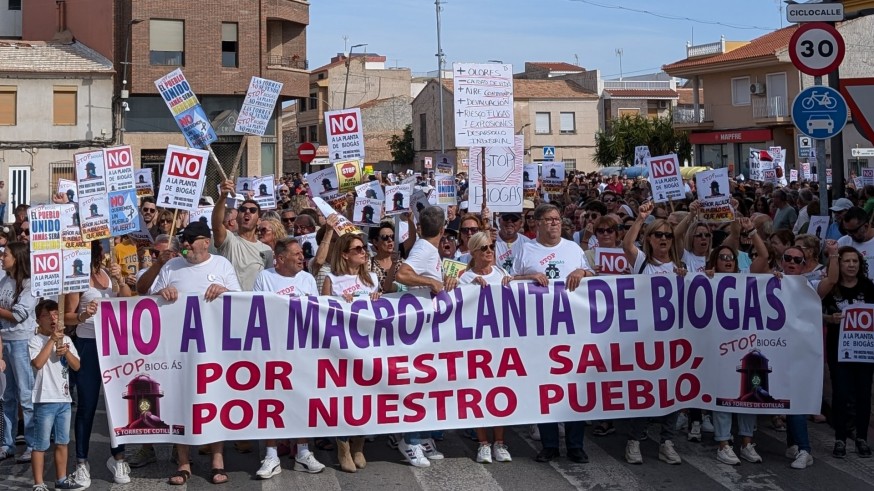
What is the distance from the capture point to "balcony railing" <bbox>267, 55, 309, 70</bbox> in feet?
134

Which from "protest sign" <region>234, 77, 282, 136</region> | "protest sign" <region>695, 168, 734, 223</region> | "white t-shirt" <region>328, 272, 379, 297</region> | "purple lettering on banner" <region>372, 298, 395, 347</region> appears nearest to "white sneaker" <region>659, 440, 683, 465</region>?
"purple lettering on banner" <region>372, 298, 395, 347</region>

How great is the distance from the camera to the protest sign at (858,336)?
7699 mm

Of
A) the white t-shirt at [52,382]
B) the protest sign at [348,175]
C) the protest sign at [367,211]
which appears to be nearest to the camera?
the white t-shirt at [52,382]

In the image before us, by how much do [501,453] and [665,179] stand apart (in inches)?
215

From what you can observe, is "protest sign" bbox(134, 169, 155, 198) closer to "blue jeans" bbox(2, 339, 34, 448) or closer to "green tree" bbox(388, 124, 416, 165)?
"blue jeans" bbox(2, 339, 34, 448)

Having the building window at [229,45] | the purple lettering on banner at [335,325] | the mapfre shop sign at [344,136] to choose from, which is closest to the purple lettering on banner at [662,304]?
the purple lettering on banner at [335,325]

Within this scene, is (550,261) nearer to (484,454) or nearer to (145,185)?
(484,454)

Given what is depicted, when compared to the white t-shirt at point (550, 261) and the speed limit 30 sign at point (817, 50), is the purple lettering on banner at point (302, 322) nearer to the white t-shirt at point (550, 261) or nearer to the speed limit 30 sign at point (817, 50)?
the white t-shirt at point (550, 261)

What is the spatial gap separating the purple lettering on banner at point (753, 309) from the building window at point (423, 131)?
64.0 metres

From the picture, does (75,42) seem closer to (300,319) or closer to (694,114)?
(694,114)

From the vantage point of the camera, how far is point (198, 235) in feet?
24.3

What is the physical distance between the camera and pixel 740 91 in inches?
1966

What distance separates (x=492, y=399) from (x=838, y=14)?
5377 millimetres

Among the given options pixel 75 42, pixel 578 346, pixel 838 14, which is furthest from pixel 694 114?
pixel 578 346
